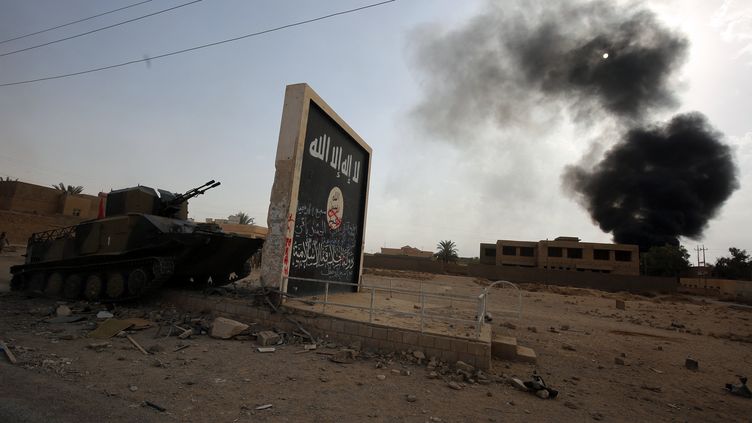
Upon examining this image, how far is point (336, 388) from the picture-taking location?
5.12 m

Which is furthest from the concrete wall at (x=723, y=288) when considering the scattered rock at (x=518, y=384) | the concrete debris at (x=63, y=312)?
the concrete debris at (x=63, y=312)

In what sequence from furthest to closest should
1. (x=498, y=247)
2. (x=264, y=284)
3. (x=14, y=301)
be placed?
(x=498, y=247), (x=14, y=301), (x=264, y=284)

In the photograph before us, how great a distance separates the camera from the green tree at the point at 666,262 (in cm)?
4712

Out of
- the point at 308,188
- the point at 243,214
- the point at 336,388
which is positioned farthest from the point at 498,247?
the point at 336,388

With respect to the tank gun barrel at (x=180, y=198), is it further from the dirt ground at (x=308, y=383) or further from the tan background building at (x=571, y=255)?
the tan background building at (x=571, y=255)

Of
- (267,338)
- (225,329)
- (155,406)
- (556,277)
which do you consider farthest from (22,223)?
(556,277)

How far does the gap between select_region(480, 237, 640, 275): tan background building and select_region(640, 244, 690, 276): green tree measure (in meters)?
2.30

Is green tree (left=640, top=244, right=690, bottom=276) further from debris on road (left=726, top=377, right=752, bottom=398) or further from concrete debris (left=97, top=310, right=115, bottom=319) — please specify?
A: concrete debris (left=97, top=310, right=115, bottom=319)

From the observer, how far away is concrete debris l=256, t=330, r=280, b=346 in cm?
687

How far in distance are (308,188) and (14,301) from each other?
9080 mm

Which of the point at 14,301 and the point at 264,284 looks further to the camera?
the point at 14,301

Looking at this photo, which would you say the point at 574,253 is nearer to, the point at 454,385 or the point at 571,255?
the point at 571,255

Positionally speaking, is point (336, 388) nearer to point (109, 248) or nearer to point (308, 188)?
point (308, 188)

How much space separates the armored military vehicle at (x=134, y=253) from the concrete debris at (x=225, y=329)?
2.72 m
